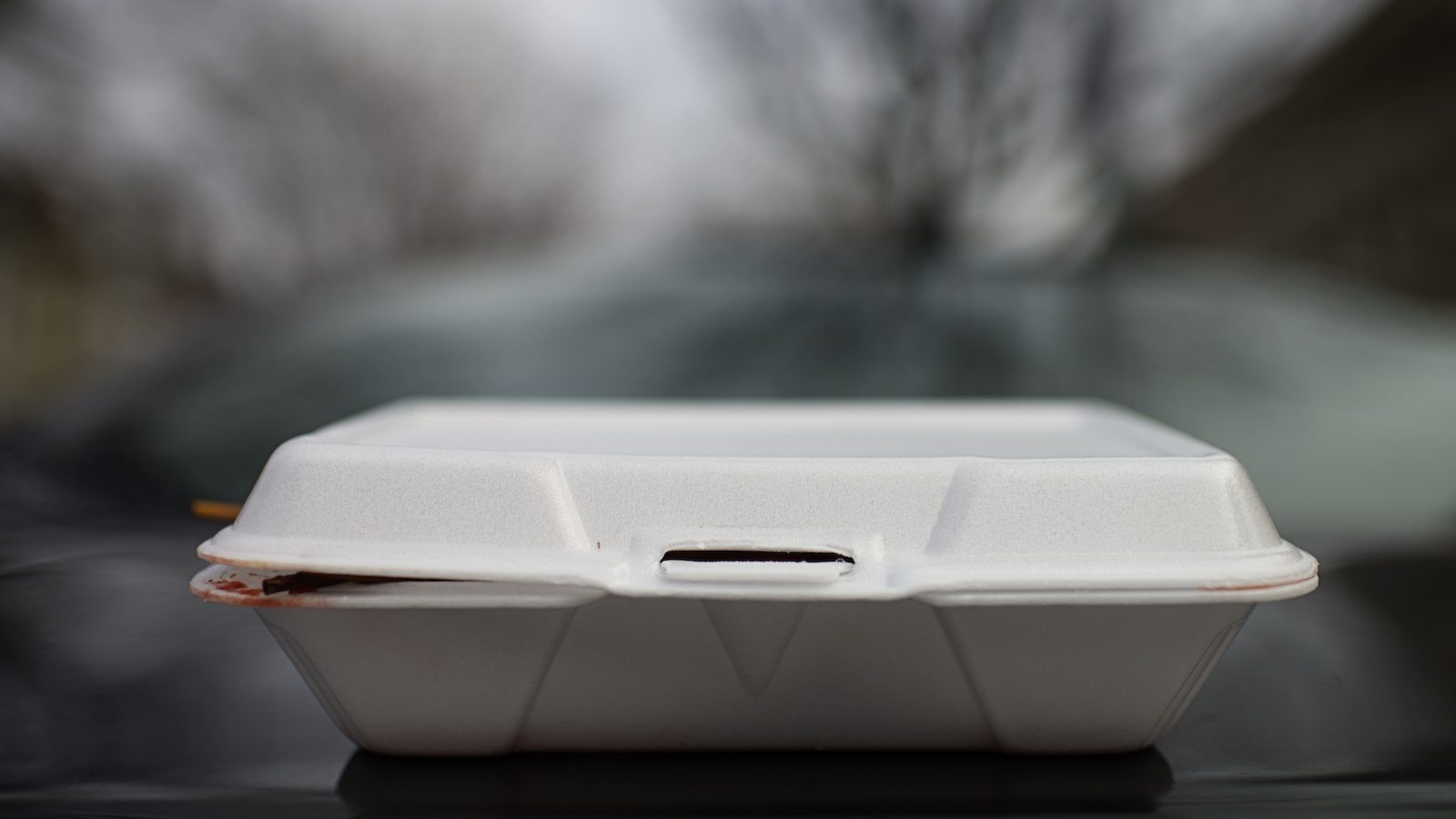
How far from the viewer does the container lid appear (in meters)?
0.76

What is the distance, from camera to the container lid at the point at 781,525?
0.76 meters

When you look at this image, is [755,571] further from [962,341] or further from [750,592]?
[962,341]

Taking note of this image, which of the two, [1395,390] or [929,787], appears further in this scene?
[1395,390]

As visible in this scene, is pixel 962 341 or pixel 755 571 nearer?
pixel 755 571

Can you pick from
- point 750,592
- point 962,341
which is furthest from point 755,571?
point 962,341

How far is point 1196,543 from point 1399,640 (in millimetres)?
653

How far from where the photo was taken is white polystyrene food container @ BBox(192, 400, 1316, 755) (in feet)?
2.55

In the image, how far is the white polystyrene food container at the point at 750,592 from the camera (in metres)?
0.78

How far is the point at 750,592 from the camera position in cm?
75

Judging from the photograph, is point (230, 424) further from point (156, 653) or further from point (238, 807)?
point (238, 807)

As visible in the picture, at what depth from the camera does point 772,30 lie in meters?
3.65

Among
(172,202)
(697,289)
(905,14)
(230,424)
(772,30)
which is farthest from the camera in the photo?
(172,202)

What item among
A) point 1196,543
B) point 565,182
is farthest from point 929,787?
point 565,182

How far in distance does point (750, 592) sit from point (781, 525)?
0.27 feet
